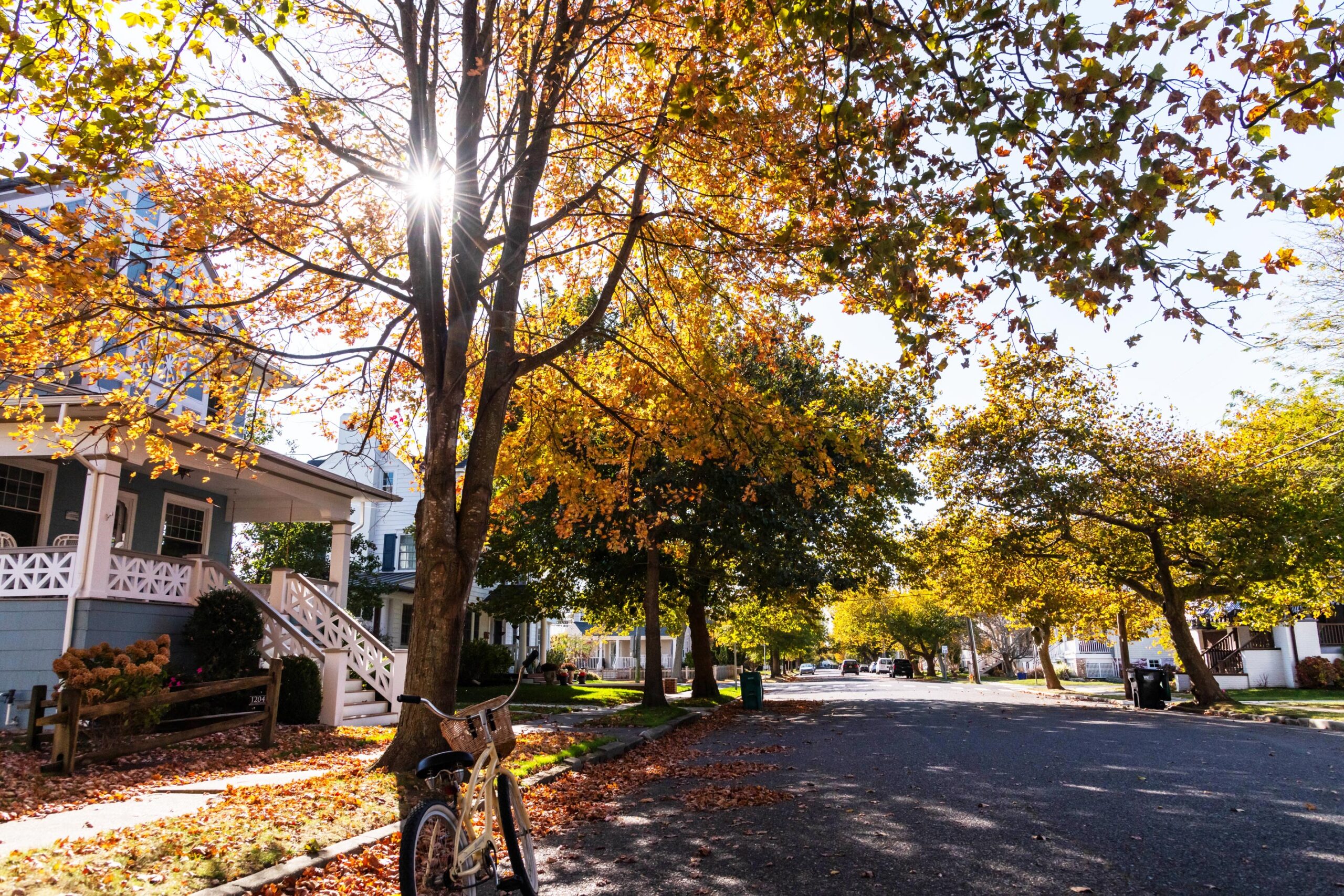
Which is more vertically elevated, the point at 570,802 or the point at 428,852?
the point at 428,852

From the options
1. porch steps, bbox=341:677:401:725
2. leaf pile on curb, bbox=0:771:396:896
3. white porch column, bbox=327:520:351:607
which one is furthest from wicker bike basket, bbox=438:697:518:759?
white porch column, bbox=327:520:351:607

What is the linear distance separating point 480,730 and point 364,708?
40.5 ft

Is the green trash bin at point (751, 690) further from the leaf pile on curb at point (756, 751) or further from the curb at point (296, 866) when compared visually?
the curb at point (296, 866)

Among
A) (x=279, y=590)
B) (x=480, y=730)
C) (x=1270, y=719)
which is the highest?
(x=279, y=590)

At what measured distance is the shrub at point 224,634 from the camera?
15109mm

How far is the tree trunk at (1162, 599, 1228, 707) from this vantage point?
25422 millimetres

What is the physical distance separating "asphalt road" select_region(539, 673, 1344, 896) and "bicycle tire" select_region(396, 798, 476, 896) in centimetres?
103

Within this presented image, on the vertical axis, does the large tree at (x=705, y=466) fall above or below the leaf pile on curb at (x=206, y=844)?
above

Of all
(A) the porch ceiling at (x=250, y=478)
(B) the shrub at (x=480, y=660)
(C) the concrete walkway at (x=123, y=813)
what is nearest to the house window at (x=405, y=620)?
(B) the shrub at (x=480, y=660)

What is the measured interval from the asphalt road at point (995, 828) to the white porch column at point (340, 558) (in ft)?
30.3

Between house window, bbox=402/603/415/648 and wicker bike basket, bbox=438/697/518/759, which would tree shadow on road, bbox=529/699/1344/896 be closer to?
wicker bike basket, bbox=438/697/518/759

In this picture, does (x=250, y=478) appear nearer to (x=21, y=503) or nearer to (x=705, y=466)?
(x=21, y=503)

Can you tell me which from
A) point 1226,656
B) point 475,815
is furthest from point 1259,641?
point 475,815

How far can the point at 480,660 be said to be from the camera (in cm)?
3116
